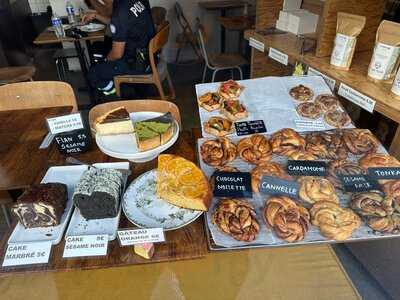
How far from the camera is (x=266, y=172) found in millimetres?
789

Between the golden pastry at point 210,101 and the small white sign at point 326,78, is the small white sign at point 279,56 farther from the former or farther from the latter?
the golden pastry at point 210,101

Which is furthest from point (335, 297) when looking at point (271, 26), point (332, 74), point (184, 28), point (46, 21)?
point (46, 21)

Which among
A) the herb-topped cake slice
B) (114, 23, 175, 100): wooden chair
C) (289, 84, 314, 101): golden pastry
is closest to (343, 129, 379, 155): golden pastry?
(289, 84, 314, 101): golden pastry

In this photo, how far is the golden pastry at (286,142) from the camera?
0.89 m

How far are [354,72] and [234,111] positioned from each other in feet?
1.69

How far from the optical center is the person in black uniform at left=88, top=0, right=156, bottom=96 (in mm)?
2195

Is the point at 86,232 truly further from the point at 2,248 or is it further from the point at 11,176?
the point at 11,176

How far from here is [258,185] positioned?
0.76 m

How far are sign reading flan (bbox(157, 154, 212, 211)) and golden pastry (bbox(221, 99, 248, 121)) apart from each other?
34cm

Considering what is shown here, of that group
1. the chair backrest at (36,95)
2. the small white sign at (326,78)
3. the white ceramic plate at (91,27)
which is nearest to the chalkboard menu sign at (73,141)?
the chair backrest at (36,95)

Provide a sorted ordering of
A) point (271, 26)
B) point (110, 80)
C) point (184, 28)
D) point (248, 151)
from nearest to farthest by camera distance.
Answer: point (248, 151), point (271, 26), point (110, 80), point (184, 28)

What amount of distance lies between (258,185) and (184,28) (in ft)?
11.1

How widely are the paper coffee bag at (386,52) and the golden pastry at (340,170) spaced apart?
425 mm

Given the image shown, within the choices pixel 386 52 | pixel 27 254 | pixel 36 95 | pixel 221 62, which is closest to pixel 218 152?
pixel 27 254
